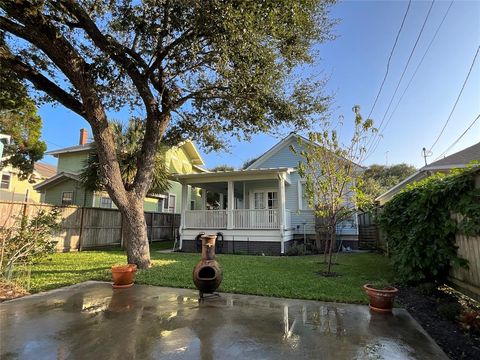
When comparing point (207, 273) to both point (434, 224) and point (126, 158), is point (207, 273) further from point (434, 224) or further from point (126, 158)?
point (126, 158)

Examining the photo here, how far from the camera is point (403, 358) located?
347 cm

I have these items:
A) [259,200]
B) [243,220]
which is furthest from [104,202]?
[243,220]

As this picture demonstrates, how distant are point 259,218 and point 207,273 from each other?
7915mm

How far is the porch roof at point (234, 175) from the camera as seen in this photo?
1353cm

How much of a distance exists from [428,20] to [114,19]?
8.60 m

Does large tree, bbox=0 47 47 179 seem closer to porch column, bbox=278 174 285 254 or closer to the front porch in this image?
the front porch

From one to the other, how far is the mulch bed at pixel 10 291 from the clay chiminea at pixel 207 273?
142 inches

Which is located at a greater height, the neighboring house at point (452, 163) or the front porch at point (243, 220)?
the neighboring house at point (452, 163)

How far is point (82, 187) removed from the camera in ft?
52.2

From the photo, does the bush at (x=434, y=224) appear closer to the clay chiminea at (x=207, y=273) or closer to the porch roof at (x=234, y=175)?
the clay chiminea at (x=207, y=273)

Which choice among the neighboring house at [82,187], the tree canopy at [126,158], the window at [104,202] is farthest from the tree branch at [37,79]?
the window at [104,202]

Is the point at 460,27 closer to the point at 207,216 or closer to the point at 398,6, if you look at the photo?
the point at 398,6

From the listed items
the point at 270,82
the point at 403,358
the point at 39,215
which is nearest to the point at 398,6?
the point at 270,82

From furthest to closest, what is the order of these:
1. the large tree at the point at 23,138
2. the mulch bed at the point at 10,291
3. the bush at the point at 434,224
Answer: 1. the large tree at the point at 23,138
2. the mulch bed at the point at 10,291
3. the bush at the point at 434,224
